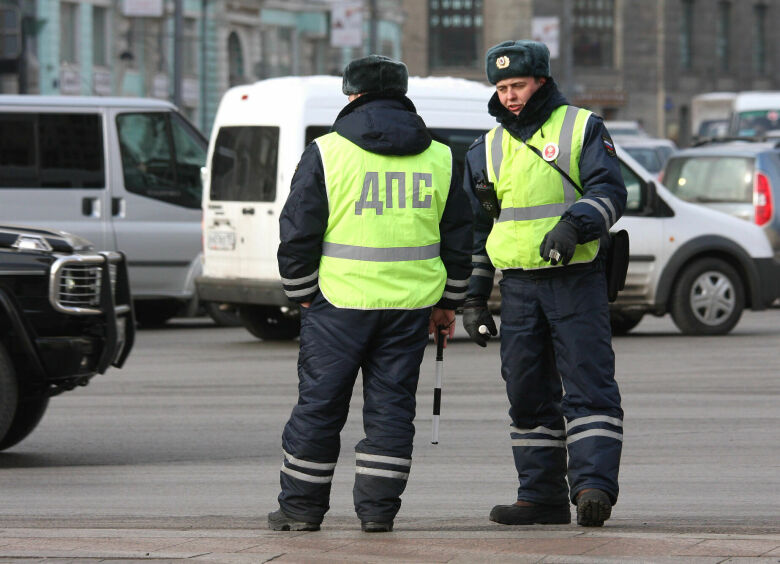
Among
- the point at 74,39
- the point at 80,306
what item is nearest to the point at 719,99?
the point at 74,39

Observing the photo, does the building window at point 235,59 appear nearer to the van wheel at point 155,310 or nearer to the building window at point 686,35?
the van wheel at point 155,310

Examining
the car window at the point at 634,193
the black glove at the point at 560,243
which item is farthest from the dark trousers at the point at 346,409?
the car window at the point at 634,193

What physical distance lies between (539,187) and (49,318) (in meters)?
3.20

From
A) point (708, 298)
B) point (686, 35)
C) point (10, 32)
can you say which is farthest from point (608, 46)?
point (708, 298)

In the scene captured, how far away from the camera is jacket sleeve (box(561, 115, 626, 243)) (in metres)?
6.72

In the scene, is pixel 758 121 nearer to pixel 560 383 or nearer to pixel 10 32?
pixel 10 32

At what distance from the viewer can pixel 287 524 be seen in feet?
22.0

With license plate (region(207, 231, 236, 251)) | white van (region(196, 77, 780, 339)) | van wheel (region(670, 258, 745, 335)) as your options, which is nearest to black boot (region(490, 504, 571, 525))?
white van (region(196, 77, 780, 339))

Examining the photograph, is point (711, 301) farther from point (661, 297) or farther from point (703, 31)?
point (703, 31)

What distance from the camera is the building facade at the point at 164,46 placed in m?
41.8

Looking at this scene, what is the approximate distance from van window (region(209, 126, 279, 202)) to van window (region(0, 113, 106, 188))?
1941 millimetres

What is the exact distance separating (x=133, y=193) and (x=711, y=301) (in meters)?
5.44

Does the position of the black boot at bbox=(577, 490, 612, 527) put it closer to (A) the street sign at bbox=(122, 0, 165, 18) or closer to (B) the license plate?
(B) the license plate

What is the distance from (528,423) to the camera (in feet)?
22.9
